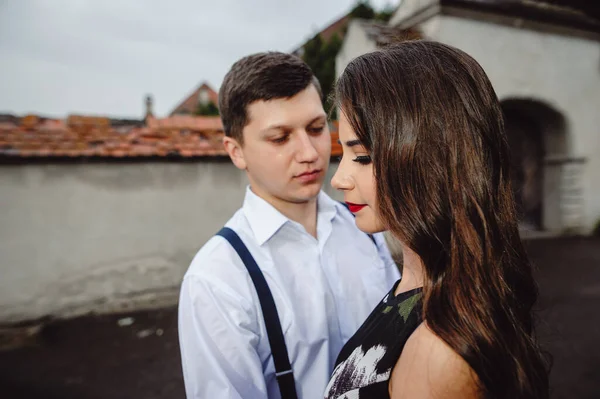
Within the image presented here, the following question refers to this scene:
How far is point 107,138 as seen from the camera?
4434 mm

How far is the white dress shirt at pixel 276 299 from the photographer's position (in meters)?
1.11

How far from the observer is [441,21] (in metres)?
6.01

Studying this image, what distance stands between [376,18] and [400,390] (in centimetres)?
1252

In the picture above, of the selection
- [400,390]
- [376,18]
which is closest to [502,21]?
[376,18]

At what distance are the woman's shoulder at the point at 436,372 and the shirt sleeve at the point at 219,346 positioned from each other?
0.53m

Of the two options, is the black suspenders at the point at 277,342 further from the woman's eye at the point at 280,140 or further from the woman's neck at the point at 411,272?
the woman's eye at the point at 280,140

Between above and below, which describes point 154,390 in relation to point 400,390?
below

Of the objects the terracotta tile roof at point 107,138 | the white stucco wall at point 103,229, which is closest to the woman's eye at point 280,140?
the terracotta tile roof at point 107,138

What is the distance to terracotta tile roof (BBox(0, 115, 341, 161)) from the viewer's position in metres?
4.14

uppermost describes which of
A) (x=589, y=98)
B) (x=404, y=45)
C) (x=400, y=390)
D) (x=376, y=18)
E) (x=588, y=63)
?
(x=376, y=18)

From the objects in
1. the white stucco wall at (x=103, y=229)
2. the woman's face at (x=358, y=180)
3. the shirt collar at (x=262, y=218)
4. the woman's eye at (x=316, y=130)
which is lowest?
the white stucco wall at (x=103, y=229)

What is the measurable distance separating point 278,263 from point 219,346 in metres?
0.37

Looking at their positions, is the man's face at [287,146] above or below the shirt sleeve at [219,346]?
above

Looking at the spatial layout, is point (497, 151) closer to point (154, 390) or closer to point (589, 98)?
point (154, 390)
